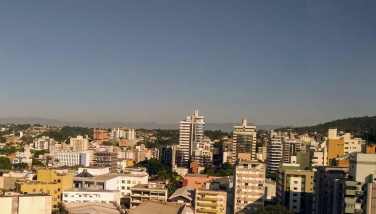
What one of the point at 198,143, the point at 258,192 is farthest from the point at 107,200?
the point at 198,143

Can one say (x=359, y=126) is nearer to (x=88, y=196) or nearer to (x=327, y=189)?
(x=327, y=189)

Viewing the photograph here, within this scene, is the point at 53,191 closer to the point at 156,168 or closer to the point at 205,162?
the point at 156,168

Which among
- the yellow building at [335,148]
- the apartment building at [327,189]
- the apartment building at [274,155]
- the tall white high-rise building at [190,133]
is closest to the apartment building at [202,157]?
the tall white high-rise building at [190,133]

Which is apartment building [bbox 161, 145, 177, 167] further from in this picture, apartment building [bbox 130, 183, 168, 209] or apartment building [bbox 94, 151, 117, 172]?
apartment building [bbox 130, 183, 168, 209]

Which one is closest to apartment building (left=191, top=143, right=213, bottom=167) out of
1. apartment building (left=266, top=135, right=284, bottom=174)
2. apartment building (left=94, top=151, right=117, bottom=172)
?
apartment building (left=266, top=135, right=284, bottom=174)

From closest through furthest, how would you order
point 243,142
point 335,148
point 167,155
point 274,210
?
1. point 274,210
2. point 335,148
3. point 243,142
4. point 167,155

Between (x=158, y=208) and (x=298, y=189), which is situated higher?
(x=298, y=189)

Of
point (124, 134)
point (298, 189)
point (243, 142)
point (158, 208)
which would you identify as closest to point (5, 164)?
point (158, 208)
